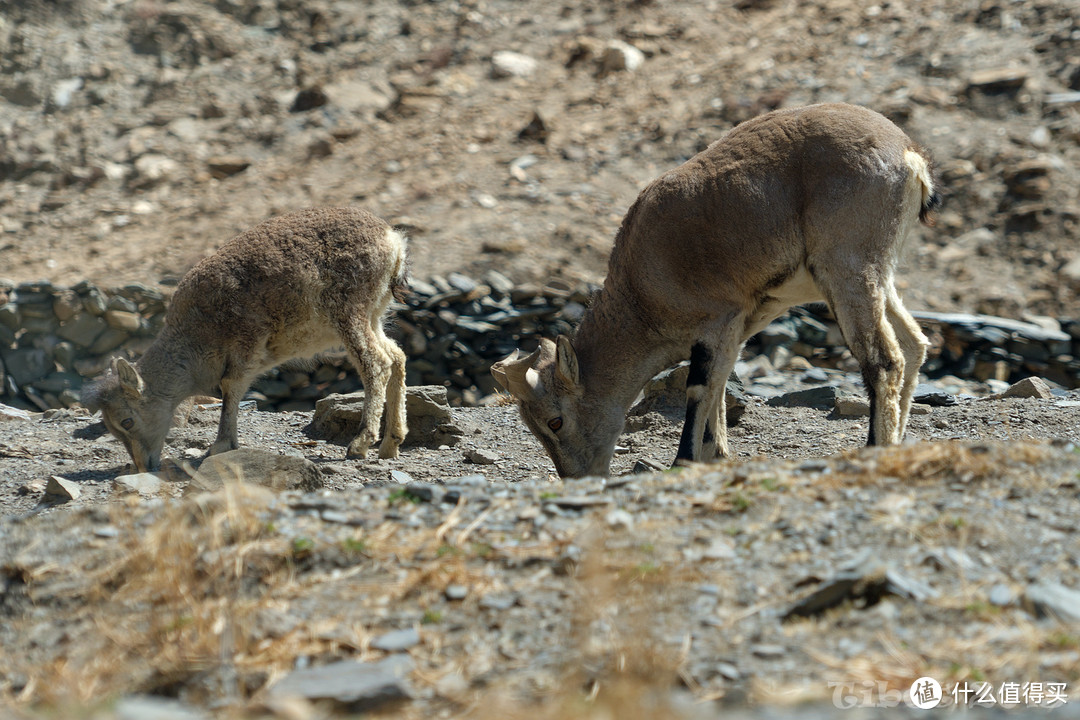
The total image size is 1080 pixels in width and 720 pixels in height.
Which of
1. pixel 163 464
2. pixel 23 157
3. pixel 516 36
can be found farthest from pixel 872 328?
pixel 23 157

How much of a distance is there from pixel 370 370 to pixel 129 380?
2469 mm

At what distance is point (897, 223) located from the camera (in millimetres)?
8078

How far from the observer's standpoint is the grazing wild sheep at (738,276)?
→ 26.2 feet

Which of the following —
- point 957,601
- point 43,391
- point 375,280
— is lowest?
point 43,391

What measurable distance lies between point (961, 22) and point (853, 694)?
2004cm

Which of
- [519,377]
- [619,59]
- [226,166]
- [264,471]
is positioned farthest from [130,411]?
[619,59]

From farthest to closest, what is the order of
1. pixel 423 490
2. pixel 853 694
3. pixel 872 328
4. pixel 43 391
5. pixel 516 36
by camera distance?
pixel 516 36 → pixel 43 391 → pixel 872 328 → pixel 423 490 → pixel 853 694

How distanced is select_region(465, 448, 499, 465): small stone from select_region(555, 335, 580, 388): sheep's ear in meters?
1.17

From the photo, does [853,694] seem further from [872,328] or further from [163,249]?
[163,249]

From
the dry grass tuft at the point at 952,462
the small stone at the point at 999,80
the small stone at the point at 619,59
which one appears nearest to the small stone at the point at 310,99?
the small stone at the point at 619,59

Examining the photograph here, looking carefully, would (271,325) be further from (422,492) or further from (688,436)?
(422,492)

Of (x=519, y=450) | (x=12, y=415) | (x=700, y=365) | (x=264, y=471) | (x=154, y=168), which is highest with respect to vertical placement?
(x=700, y=365)

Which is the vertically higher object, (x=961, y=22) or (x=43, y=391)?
(x=961, y=22)

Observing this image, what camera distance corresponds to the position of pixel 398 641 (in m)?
4.25
